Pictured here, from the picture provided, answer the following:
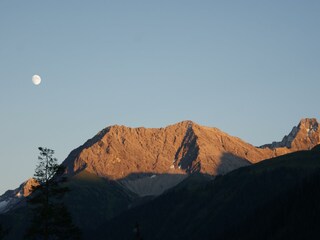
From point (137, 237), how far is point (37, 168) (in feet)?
57.0

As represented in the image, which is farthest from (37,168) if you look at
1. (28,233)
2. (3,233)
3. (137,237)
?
(137,237)

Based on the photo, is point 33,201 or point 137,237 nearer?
point 137,237

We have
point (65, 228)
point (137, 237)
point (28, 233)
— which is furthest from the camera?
point (65, 228)

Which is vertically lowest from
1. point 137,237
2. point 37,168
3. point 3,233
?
point 137,237

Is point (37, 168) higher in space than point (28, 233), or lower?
higher

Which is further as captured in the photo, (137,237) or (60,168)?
(60,168)

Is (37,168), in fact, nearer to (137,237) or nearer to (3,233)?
(3,233)

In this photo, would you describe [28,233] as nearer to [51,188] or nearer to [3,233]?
[51,188]

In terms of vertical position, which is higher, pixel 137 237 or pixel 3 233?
pixel 3 233

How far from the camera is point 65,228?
59656 mm

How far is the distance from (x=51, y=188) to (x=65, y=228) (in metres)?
5.05

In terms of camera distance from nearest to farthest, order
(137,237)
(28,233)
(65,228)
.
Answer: (137,237) → (28,233) → (65,228)

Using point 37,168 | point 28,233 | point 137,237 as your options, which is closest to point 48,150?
point 37,168

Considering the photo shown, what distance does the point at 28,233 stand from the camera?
5581 centimetres
